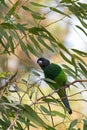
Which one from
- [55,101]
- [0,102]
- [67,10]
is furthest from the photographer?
[67,10]

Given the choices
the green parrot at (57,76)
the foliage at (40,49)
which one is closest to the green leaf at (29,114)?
the foliage at (40,49)

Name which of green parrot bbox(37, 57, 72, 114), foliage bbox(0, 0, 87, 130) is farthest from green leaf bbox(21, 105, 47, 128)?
green parrot bbox(37, 57, 72, 114)

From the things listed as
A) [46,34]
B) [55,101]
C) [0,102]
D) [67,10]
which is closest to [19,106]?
[0,102]

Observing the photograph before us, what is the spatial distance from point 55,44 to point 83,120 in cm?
33

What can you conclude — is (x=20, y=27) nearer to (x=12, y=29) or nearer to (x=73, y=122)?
(x=12, y=29)

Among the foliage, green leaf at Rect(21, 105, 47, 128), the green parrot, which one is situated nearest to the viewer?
green leaf at Rect(21, 105, 47, 128)

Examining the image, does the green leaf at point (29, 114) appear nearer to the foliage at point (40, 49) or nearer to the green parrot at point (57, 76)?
the foliage at point (40, 49)

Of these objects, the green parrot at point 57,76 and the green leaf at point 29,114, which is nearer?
the green leaf at point 29,114

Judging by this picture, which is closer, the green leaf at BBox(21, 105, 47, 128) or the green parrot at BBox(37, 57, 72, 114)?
the green leaf at BBox(21, 105, 47, 128)

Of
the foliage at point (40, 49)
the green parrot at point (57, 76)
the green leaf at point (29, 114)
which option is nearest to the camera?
the green leaf at point (29, 114)

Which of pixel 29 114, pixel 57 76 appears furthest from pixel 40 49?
pixel 29 114

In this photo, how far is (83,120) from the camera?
132cm

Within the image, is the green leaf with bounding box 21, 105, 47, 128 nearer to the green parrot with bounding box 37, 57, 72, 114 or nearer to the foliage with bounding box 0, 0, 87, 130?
the foliage with bounding box 0, 0, 87, 130

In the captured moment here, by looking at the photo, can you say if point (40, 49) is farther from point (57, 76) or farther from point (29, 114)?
point (29, 114)
